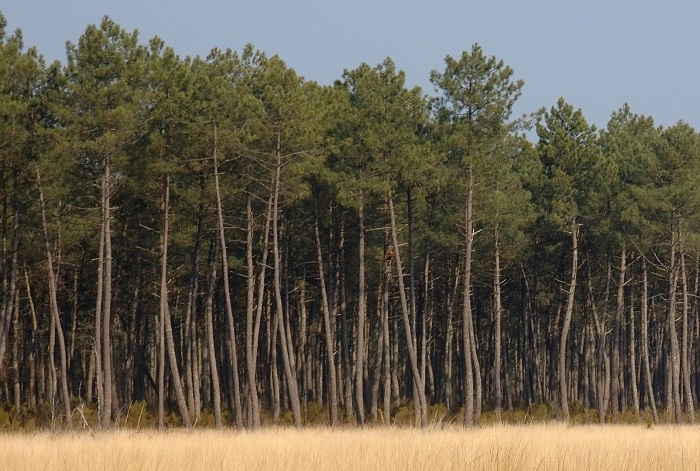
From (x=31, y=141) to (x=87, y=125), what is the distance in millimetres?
1892

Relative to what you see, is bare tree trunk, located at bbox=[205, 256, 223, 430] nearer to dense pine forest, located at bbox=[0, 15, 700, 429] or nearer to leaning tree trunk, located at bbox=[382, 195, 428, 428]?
dense pine forest, located at bbox=[0, 15, 700, 429]

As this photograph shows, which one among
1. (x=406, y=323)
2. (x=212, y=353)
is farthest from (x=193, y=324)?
(x=406, y=323)

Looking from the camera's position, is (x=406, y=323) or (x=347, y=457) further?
(x=406, y=323)

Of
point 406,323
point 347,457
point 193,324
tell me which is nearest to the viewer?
point 347,457

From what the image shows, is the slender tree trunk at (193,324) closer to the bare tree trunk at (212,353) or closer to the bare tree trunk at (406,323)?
the bare tree trunk at (212,353)

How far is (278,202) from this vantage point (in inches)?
1497

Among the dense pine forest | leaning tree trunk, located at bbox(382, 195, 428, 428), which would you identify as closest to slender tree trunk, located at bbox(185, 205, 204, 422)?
the dense pine forest

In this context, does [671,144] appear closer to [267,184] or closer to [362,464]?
[267,184]

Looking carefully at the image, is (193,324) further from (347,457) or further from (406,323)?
(347,457)

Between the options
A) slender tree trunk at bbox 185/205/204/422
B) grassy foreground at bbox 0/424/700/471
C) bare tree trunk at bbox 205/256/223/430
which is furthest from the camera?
slender tree trunk at bbox 185/205/204/422

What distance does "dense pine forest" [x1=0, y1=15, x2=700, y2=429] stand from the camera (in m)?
32.6

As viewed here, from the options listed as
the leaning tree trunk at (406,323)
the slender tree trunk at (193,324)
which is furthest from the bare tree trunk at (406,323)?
the slender tree trunk at (193,324)

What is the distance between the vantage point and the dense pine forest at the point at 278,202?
32.6m

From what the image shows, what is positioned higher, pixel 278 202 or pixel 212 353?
pixel 278 202
